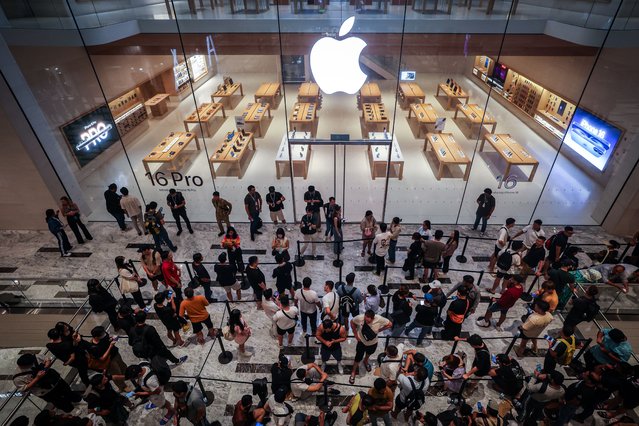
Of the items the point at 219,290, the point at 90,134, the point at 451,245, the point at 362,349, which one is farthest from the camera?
the point at 90,134

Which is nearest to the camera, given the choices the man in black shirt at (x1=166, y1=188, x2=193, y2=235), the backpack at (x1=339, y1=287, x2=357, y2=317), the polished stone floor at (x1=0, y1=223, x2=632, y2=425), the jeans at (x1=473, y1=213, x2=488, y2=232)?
the polished stone floor at (x1=0, y1=223, x2=632, y2=425)

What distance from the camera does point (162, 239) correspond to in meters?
8.31

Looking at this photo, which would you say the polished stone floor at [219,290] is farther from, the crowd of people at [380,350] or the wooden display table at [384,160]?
the wooden display table at [384,160]

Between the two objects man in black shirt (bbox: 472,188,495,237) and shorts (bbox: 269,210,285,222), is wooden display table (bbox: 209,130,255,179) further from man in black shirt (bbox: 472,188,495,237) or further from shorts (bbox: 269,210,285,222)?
man in black shirt (bbox: 472,188,495,237)

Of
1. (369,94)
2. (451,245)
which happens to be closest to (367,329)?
(451,245)

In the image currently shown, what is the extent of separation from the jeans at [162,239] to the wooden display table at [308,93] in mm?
4318

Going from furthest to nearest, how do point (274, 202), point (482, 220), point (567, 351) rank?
point (482, 220)
point (274, 202)
point (567, 351)

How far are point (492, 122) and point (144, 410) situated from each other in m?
9.56

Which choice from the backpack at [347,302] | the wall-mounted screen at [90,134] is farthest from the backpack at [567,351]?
the wall-mounted screen at [90,134]

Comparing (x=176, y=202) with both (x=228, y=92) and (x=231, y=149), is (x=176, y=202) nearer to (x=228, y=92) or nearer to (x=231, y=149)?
(x=231, y=149)

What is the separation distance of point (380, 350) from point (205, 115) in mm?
6738

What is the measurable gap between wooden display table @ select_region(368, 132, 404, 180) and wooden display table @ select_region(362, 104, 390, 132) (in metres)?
0.96

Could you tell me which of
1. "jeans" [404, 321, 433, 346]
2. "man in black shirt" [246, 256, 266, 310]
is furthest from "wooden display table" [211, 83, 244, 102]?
"jeans" [404, 321, 433, 346]

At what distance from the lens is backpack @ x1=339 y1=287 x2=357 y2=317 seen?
5383 mm
